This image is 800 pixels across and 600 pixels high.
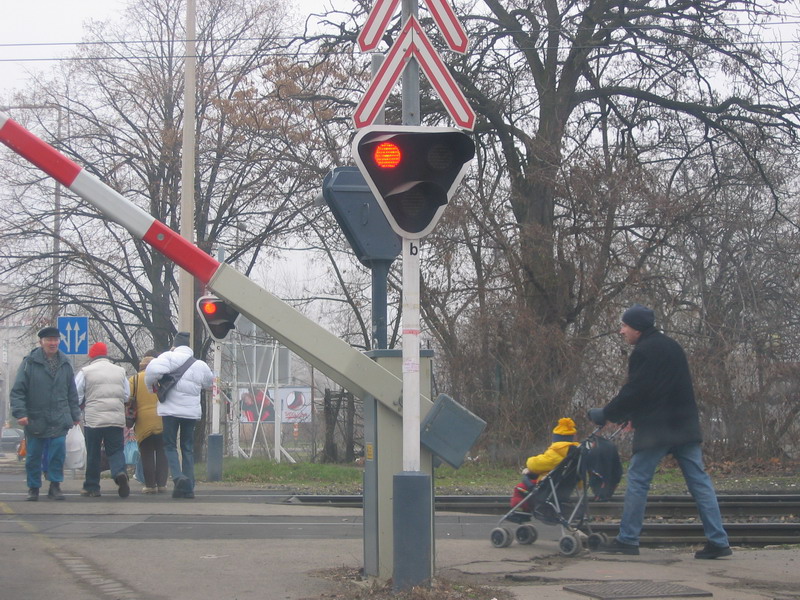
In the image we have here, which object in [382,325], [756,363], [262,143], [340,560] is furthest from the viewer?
[262,143]

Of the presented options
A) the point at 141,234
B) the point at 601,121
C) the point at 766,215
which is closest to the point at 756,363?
the point at 766,215

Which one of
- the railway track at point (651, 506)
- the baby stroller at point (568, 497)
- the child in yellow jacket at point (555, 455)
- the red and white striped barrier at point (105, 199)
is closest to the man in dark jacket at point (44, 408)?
the railway track at point (651, 506)

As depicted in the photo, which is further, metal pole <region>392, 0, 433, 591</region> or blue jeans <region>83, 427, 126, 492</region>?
blue jeans <region>83, 427, 126, 492</region>

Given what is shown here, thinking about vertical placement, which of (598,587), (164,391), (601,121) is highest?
(601,121)

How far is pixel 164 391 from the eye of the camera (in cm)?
1073

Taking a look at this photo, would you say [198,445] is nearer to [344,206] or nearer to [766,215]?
[766,215]

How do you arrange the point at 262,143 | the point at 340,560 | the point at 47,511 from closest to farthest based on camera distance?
the point at 340,560
the point at 47,511
the point at 262,143

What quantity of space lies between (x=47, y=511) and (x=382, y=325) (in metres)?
4.89

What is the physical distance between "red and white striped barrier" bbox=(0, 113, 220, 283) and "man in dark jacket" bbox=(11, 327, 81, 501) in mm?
5058

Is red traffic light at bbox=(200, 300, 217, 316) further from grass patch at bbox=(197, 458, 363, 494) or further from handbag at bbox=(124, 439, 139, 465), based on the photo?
handbag at bbox=(124, 439, 139, 465)

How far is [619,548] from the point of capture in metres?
7.26

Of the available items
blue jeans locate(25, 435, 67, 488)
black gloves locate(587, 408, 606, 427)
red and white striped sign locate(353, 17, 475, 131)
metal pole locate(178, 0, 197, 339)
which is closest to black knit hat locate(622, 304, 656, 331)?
black gloves locate(587, 408, 606, 427)

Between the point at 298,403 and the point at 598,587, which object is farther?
the point at 298,403

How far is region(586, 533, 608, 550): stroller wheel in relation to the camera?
7348 millimetres
